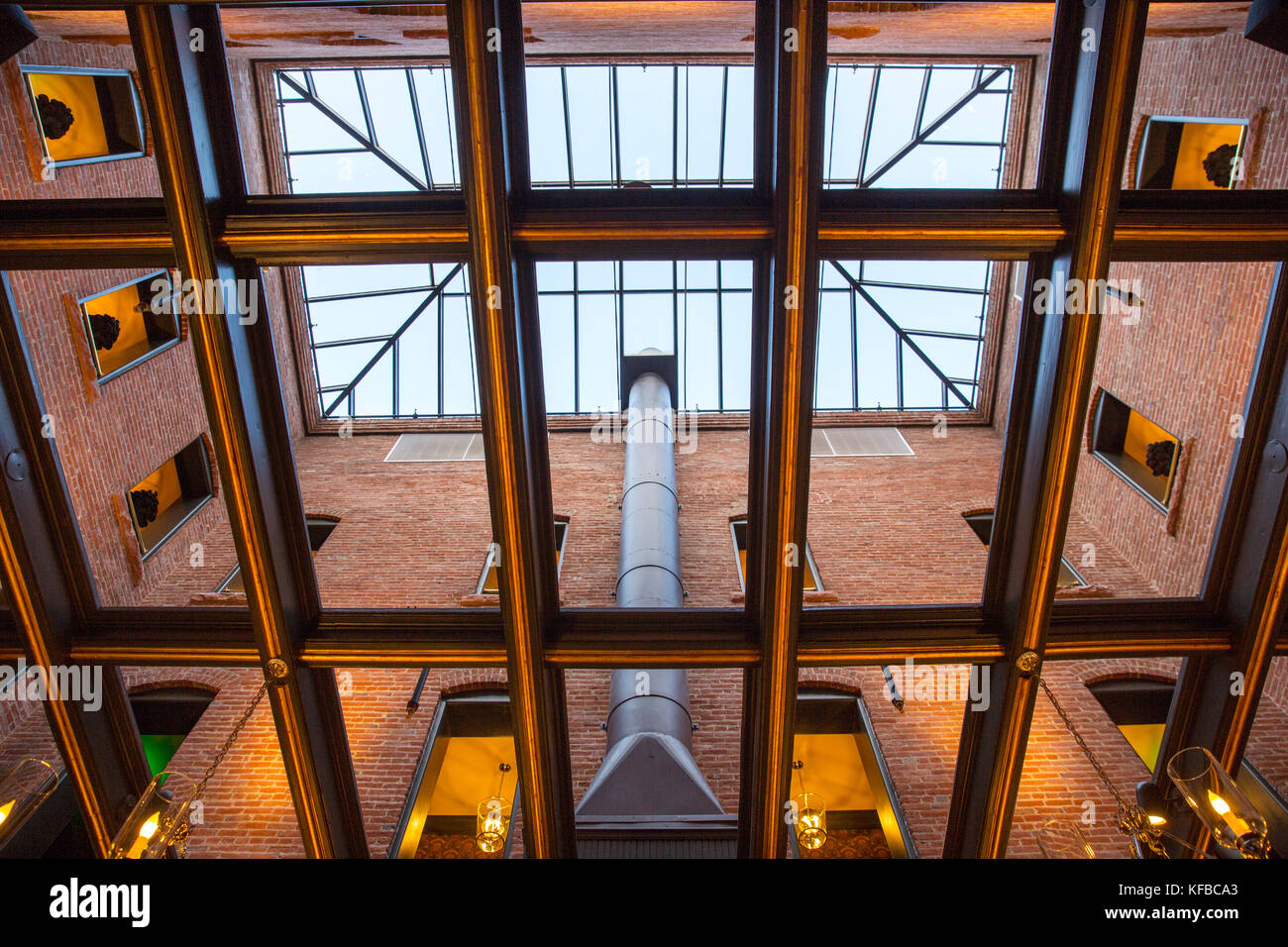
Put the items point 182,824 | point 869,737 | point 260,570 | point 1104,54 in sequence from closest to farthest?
1. point 182,824
2. point 1104,54
3. point 260,570
4. point 869,737

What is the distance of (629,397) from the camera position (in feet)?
46.7

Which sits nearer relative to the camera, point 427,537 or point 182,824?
point 182,824

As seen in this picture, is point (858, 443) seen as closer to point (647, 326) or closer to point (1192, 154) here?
point (647, 326)

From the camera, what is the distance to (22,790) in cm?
386

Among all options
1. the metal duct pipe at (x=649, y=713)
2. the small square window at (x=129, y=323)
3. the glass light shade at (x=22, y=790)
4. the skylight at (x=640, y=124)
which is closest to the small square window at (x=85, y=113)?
the small square window at (x=129, y=323)

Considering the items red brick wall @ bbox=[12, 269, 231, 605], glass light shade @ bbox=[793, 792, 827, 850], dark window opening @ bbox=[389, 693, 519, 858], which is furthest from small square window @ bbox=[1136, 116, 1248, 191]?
red brick wall @ bbox=[12, 269, 231, 605]

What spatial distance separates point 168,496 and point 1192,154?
15.3m

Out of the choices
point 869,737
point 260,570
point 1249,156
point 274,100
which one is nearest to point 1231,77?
point 1249,156

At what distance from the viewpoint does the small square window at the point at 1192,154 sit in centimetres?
820

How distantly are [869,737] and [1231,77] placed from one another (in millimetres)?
8634

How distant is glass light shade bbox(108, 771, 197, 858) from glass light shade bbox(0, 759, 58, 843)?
17.7 inches

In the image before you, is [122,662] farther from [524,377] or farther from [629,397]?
[629,397]

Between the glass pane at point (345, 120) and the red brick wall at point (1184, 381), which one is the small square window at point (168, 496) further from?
the red brick wall at point (1184, 381)

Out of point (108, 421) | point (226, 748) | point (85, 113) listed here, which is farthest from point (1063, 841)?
→ point (85, 113)
